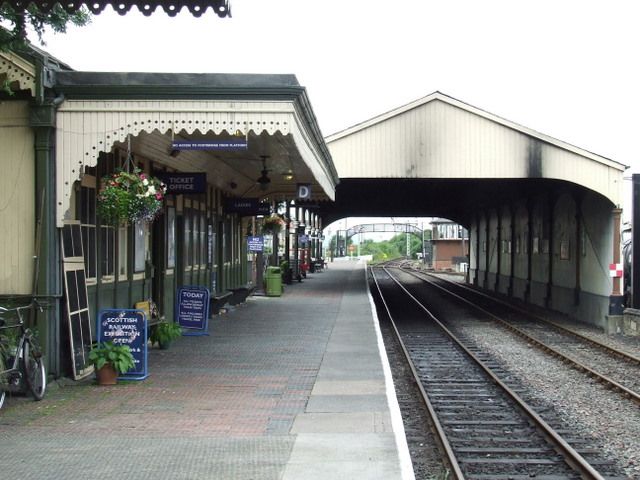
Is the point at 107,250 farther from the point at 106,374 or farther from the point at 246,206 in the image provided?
the point at 246,206

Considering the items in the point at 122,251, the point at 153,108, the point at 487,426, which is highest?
the point at 153,108

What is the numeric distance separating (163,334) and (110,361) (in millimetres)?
3016

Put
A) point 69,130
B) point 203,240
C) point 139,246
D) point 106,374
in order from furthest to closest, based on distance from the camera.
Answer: point 203,240 < point 139,246 < point 106,374 < point 69,130

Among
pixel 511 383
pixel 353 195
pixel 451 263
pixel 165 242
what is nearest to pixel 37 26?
pixel 165 242

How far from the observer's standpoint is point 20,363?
809 cm

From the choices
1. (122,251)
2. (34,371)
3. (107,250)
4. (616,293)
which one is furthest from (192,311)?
(616,293)

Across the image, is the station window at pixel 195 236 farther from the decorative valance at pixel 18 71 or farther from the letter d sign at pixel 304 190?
the decorative valance at pixel 18 71

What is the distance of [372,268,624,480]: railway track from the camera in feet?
23.5

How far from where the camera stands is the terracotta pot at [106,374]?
945 cm

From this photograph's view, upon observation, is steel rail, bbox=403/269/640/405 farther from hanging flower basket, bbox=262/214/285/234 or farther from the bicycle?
hanging flower basket, bbox=262/214/285/234

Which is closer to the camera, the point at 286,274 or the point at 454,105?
the point at 454,105

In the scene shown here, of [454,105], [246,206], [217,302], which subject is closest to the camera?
[217,302]

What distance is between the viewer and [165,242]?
46.9 ft

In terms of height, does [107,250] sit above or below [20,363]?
above
